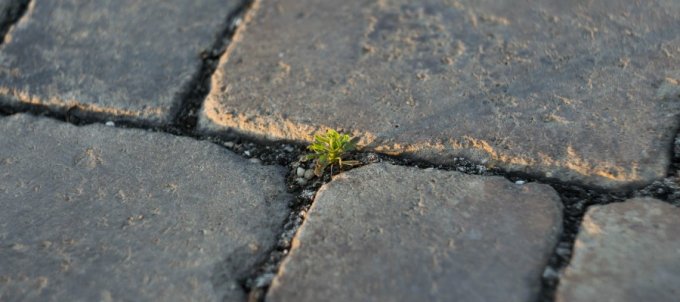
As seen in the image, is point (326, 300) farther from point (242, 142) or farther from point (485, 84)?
point (485, 84)

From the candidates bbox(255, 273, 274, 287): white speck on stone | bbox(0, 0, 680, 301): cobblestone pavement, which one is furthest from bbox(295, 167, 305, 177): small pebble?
bbox(255, 273, 274, 287): white speck on stone

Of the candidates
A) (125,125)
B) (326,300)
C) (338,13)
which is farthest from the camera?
(338,13)

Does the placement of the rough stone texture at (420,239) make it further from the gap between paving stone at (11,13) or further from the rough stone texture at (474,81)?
the gap between paving stone at (11,13)

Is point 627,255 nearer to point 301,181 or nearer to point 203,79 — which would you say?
point 301,181

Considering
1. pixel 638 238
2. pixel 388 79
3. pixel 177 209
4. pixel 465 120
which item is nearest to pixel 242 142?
pixel 177 209

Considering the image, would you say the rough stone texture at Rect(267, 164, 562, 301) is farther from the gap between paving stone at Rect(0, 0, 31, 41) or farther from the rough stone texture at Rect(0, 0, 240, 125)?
the gap between paving stone at Rect(0, 0, 31, 41)

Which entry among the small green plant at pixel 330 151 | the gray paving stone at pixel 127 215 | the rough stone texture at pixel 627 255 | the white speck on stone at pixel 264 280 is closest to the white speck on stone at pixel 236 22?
the gray paving stone at pixel 127 215

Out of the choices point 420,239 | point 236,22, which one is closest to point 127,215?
point 420,239

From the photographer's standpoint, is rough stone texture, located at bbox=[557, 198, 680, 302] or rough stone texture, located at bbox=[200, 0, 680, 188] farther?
rough stone texture, located at bbox=[200, 0, 680, 188]
